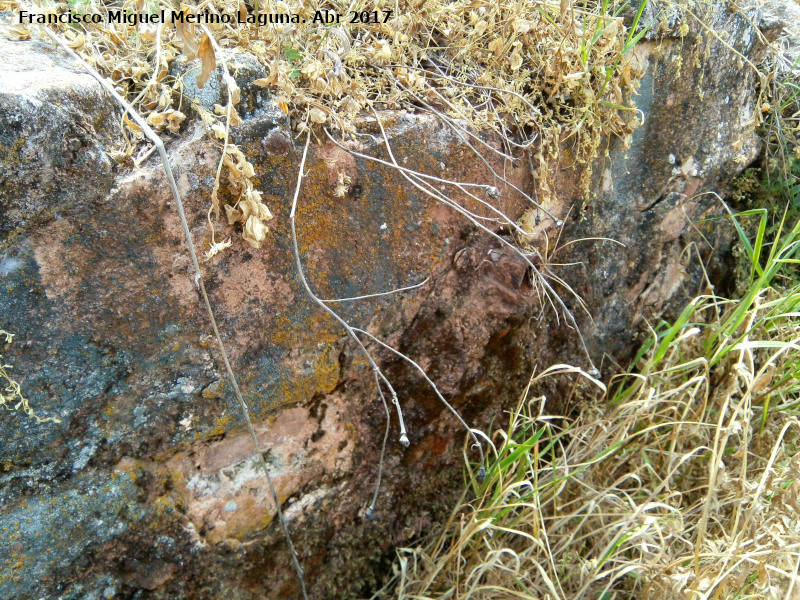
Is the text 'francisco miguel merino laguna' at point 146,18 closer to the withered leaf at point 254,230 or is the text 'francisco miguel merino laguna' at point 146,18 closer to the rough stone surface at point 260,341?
the rough stone surface at point 260,341

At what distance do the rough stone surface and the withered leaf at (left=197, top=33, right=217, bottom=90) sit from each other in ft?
0.43

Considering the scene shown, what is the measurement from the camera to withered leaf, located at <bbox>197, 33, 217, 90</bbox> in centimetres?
119

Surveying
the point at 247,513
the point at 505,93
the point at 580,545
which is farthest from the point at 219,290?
the point at 580,545

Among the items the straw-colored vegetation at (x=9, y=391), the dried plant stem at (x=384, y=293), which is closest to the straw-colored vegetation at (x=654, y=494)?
the dried plant stem at (x=384, y=293)

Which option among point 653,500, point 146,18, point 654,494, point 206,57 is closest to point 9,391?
point 206,57

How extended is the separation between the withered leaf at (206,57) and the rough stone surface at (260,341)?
5.1 inches

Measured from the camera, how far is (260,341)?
55.7 inches

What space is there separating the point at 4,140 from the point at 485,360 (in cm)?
132

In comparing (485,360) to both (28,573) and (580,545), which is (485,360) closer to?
(580,545)

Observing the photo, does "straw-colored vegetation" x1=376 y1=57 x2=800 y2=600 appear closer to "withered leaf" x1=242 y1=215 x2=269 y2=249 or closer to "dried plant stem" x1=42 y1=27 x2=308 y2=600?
"dried plant stem" x1=42 y1=27 x2=308 y2=600

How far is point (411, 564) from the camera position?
1.74m

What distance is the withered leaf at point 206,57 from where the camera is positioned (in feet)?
3.89

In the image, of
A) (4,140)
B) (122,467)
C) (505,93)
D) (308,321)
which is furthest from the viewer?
(505,93)

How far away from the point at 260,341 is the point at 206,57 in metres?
0.67
